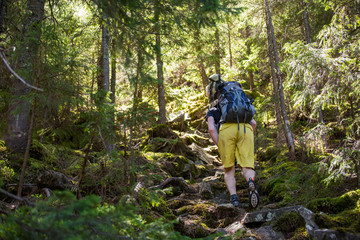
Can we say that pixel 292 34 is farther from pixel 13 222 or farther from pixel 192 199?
pixel 13 222

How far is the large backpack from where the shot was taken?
4.56 meters

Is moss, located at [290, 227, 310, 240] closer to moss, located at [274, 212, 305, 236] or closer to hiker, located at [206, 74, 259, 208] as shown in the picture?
moss, located at [274, 212, 305, 236]

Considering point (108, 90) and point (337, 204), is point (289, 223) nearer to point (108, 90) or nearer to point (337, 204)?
point (337, 204)

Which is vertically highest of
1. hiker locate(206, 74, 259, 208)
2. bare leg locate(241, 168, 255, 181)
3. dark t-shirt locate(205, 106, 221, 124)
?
dark t-shirt locate(205, 106, 221, 124)

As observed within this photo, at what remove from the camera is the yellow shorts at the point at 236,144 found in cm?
461

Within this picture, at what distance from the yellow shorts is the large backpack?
11 centimetres

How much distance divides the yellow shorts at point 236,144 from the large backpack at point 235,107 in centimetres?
11

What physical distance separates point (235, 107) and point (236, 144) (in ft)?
2.06

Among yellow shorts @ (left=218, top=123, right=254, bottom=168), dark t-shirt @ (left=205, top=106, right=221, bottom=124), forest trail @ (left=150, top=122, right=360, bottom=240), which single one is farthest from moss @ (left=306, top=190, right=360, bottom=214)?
dark t-shirt @ (left=205, top=106, right=221, bottom=124)

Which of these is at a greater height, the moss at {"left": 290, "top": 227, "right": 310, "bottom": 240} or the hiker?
the hiker

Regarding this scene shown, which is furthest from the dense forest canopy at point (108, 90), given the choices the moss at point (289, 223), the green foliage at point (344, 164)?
the moss at point (289, 223)

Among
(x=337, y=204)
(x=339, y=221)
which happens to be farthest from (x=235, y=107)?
(x=339, y=221)

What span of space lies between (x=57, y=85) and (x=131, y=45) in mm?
1437

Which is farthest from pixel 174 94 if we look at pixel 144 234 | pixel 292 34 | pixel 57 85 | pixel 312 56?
pixel 144 234
